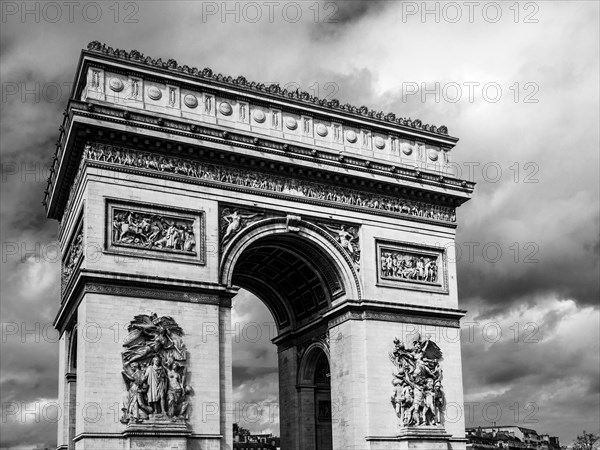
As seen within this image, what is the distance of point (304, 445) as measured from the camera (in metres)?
36.8

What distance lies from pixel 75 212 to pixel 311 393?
13157mm

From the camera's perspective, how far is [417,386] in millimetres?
33531


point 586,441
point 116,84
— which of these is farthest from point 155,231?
point 586,441

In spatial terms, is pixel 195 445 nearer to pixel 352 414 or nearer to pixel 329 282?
pixel 352 414

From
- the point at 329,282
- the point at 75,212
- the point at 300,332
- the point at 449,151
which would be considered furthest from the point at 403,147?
the point at 75,212

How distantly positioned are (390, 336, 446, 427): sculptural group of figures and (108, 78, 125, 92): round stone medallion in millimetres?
14301

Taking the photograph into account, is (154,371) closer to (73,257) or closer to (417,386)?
(73,257)

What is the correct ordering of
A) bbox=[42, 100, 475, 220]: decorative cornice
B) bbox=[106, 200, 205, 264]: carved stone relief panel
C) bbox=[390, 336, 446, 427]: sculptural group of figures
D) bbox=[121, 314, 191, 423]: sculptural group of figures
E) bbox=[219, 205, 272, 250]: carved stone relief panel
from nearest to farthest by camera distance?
bbox=[121, 314, 191, 423]: sculptural group of figures → bbox=[106, 200, 205, 264]: carved stone relief panel → bbox=[42, 100, 475, 220]: decorative cornice → bbox=[219, 205, 272, 250]: carved stone relief panel → bbox=[390, 336, 446, 427]: sculptural group of figures

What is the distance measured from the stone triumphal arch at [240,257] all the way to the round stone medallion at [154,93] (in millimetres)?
82

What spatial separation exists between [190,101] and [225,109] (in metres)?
1.45

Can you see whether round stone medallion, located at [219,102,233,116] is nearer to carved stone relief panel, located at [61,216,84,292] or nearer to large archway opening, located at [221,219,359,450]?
large archway opening, located at [221,219,359,450]

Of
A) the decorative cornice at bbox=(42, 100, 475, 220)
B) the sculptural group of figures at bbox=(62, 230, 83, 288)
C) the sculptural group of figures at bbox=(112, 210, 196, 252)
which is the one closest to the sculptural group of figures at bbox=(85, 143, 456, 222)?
the decorative cornice at bbox=(42, 100, 475, 220)

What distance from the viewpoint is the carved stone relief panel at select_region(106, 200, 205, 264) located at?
29344 mm

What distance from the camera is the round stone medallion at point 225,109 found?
32.9m
